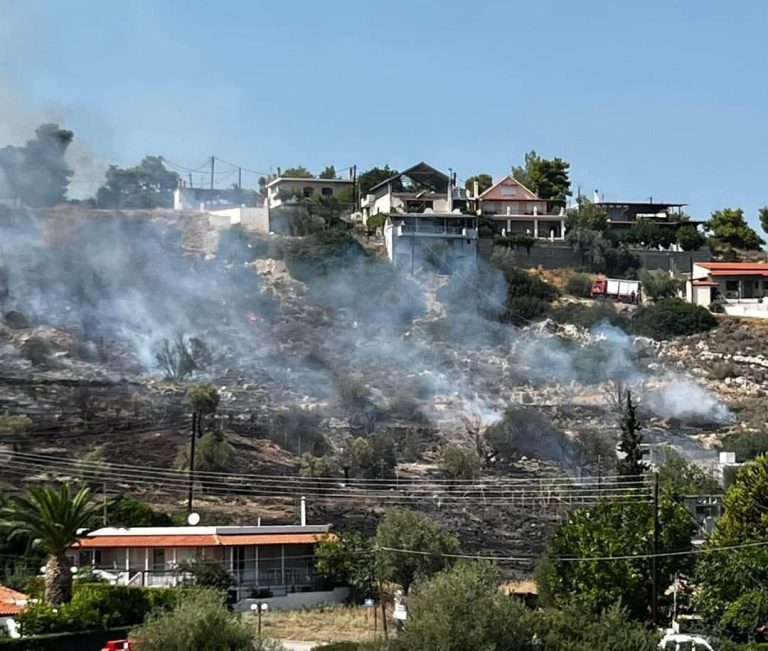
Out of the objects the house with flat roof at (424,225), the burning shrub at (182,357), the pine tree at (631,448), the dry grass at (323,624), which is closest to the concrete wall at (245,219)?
the house with flat roof at (424,225)

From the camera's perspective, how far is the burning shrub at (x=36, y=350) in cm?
8094

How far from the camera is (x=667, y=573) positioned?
1646 inches

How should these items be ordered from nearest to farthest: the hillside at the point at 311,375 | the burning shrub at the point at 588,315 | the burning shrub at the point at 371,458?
the hillside at the point at 311,375, the burning shrub at the point at 371,458, the burning shrub at the point at 588,315

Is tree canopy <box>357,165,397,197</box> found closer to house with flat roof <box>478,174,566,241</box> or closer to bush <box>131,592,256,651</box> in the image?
house with flat roof <box>478,174,566,241</box>

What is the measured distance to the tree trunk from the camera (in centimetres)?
3822

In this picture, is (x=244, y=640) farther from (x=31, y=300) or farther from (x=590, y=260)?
(x=590, y=260)

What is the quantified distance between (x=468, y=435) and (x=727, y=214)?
5397 centimetres

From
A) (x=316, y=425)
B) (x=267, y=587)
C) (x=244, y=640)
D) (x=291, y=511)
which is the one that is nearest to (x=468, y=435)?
(x=316, y=425)

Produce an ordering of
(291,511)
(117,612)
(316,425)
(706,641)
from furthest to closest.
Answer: (316,425)
(291,511)
(117,612)
(706,641)

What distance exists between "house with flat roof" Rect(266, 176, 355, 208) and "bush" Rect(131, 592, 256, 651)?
78.5 meters

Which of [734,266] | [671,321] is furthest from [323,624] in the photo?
[734,266]

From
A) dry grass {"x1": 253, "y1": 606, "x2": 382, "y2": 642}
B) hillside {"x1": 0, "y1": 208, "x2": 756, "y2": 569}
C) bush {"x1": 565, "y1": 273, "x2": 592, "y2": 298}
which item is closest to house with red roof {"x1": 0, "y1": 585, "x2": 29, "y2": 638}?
dry grass {"x1": 253, "y1": 606, "x2": 382, "y2": 642}

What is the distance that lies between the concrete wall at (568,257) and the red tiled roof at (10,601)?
6315 centimetres

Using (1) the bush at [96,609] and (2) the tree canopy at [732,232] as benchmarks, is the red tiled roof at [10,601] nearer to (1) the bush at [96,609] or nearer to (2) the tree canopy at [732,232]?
(1) the bush at [96,609]
